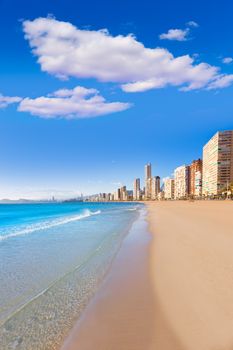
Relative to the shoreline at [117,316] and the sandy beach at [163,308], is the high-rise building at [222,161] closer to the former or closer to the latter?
the sandy beach at [163,308]

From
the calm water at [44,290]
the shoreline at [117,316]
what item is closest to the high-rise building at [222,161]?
the calm water at [44,290]

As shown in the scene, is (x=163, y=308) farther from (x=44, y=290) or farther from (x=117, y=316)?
(x=44, y=290)

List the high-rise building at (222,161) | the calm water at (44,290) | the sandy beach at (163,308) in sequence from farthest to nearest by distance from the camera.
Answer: the high-rise building at (222,161) → the calm water at (44,290) → the sandy beach at (163,308)

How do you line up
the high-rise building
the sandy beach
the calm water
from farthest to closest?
the high-rise building → the calm water → the sandy beach

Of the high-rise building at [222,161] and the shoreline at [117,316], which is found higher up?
the high-rise building at [222,161]

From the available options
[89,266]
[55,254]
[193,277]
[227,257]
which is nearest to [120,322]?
[193,277]

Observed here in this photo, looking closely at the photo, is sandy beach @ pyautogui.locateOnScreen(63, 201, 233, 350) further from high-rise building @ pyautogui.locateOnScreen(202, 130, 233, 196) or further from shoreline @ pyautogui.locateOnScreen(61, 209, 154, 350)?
high-rise building @ pyautogui.locateOnScreen(202, 130, 233, 196)

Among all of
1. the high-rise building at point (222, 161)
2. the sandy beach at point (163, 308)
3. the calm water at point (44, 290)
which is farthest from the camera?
the high-rise building at point (222, 161)

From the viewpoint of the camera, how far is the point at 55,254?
11.6 m

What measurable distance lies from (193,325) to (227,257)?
522 centimetres

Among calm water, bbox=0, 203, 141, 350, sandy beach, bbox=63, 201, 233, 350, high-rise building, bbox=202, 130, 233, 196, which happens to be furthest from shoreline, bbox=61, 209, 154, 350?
high-rise building, bbox=202, 130, 233, 196

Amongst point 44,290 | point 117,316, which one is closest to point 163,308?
point 117,316

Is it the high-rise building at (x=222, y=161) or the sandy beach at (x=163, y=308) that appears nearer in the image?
the sandy beach at (x=163, y=308)

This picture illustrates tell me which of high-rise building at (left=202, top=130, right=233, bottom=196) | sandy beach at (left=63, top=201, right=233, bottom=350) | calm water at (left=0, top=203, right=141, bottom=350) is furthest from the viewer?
high-rise building at (left=202, top=130, right=233, bottom=196)
